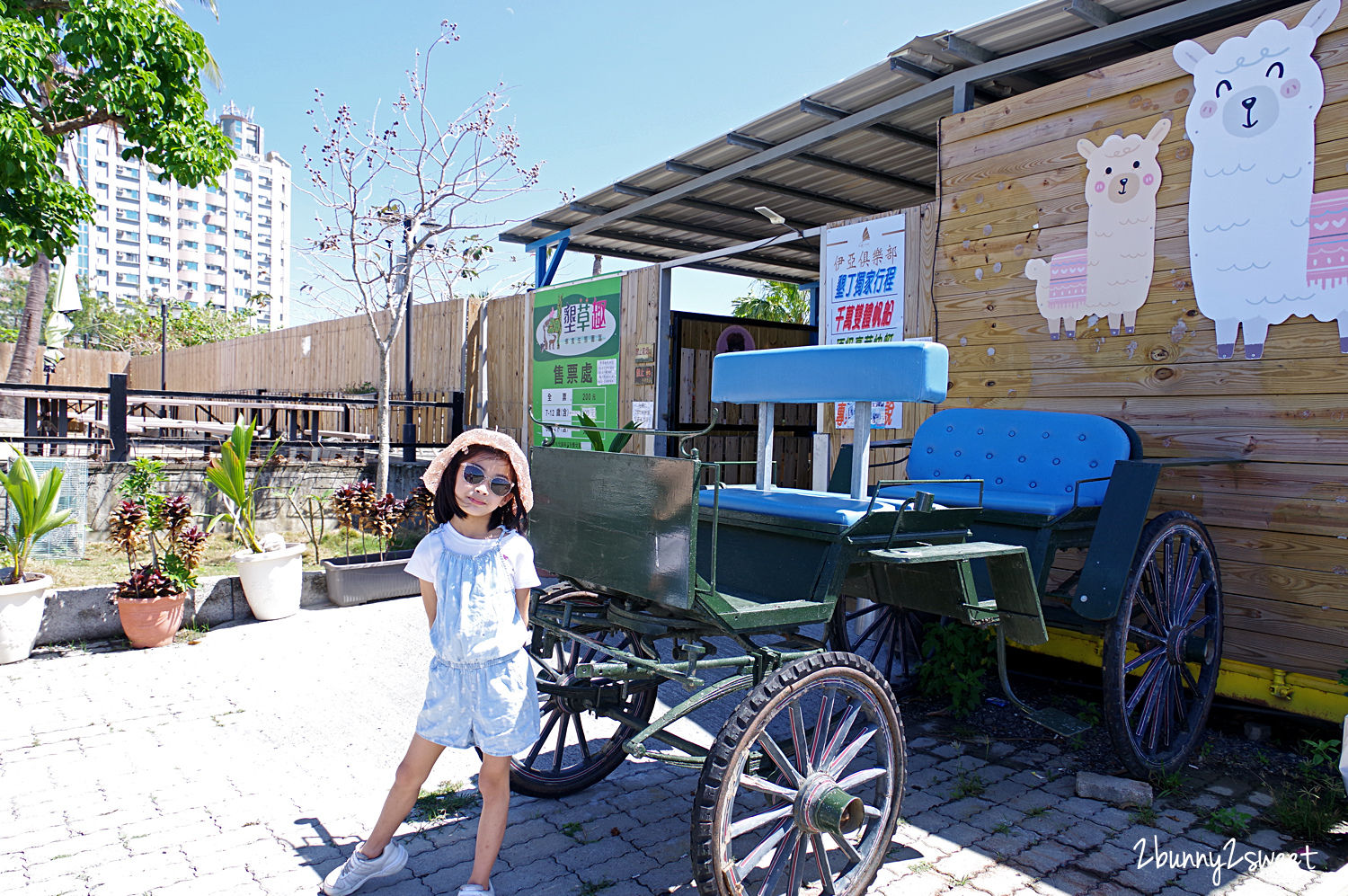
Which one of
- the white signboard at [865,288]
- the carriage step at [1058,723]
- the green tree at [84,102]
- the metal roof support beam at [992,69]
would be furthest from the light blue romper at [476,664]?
the green tree at [84,102]

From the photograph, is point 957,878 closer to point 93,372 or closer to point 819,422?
point 819,422

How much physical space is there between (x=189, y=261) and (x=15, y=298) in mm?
49511

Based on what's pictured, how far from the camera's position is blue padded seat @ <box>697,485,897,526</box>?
113 inches

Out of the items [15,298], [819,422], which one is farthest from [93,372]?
[15,298]

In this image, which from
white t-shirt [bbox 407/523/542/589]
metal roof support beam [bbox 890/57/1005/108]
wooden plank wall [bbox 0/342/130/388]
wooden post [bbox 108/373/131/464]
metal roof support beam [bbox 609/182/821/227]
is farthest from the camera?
wooden plank wall [bbox 0/342/130/388]

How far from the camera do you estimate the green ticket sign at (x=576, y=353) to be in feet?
31.4

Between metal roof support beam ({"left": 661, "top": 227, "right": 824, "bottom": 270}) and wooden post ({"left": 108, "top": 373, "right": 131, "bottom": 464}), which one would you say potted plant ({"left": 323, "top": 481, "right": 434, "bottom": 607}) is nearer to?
wooden post ({"left": 108, "top": 373, "right": 131, "bottom": 464})

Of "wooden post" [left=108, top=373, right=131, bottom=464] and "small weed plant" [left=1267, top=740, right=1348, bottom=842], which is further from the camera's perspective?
"wooden post" [left=108, top=373, right=131, bottom=464]

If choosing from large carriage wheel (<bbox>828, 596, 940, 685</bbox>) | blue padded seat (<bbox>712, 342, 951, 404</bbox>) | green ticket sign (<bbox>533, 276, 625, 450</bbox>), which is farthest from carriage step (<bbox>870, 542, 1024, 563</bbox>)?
green ticket sign (<bbox>533, 276, 625, 450</bbox>)

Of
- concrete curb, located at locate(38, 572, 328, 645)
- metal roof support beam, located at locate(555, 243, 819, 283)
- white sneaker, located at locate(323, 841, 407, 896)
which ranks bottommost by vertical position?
white sneaker, located at locate(323, 841, 407, 896)

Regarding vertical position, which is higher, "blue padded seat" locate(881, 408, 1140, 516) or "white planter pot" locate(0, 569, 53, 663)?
"blue padded seat" locate(881, 408, 1140, 516)

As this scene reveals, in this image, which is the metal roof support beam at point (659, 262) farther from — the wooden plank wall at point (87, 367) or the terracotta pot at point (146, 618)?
the wooden plank wall at point (87, 367)

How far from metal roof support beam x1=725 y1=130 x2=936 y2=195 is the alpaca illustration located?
141 inches

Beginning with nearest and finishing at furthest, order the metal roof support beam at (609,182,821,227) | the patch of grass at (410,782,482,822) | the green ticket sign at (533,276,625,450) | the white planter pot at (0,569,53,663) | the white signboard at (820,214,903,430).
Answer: the patch of grass at (410,782,482,822)
the white planter pot at (0,569,53,663)
the white signboard at (820,214,903,430)
the metal roof support beam at (609,182,821,227)
the green ticket sign at (533,276,625,450)
